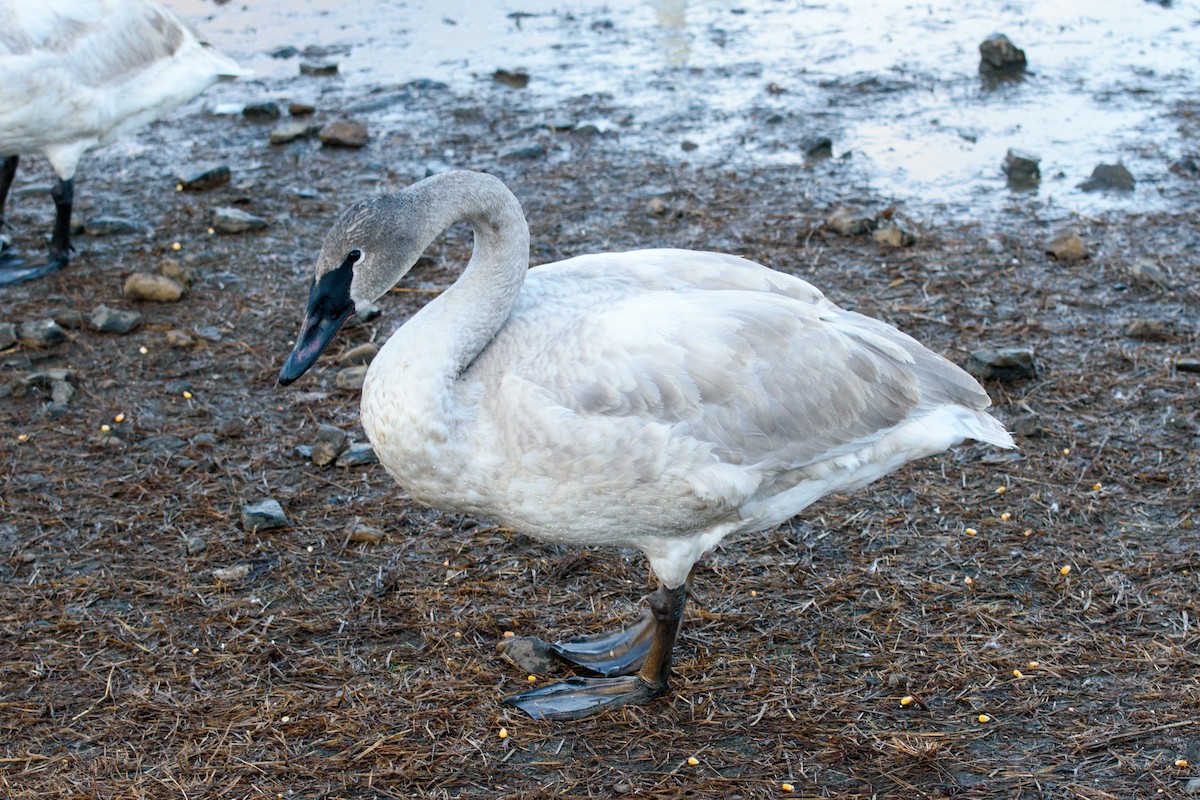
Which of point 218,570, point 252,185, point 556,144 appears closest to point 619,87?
point 556,144

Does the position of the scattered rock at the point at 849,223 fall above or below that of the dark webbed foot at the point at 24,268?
below

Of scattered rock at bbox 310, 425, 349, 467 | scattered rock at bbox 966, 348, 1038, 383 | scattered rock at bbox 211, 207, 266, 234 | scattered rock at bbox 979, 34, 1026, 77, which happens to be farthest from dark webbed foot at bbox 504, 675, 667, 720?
scattered rock at bbox 979, 34, 1026, 77

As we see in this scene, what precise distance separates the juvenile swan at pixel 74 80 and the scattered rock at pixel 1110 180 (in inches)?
211

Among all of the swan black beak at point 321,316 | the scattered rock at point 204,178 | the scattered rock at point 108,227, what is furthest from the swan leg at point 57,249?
the swan black beak at point 321,316

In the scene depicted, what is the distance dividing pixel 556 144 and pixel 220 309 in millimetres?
2897

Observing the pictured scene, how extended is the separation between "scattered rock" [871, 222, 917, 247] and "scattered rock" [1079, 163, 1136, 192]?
135cm

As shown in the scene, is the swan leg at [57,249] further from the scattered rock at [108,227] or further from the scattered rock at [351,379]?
the scattered rock at [351,379]

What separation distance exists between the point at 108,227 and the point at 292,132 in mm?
1706

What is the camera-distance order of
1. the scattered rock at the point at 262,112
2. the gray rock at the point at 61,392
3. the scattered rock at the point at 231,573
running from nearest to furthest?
the scattered rock at the point at 231,573
the gray rock at the point at 61,392
the scattered rock at the point at 262,112

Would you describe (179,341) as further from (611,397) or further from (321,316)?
(611,397)

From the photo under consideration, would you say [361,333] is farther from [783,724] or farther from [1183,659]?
[1183,659]

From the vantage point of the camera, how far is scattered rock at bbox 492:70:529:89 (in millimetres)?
9742

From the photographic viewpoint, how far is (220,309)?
6500 mm

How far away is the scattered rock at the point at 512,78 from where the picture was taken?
9.74 meters
